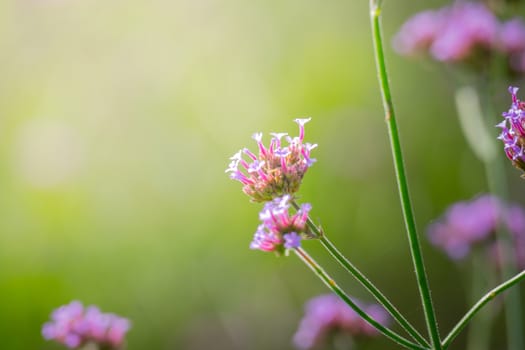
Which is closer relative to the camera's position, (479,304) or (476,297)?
(479,304)

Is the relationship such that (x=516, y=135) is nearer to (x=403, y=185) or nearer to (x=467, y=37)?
(x=403, y=185)

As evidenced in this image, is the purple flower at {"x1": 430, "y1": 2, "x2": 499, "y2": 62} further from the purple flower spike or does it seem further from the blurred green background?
the purple flower spike

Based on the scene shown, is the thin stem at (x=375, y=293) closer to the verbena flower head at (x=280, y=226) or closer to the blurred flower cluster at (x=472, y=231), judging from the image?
the verbena flower head at (x=280, y=226)

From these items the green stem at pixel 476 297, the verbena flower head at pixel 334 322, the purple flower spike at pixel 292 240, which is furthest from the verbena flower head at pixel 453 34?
the purple flower spike at pixel 292 240

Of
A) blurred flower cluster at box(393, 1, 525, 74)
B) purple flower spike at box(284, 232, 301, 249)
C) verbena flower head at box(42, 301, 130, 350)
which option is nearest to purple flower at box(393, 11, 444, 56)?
blurred flower cluster at box(393, 1, 525, 74)

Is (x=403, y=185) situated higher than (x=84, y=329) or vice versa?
(x=84, y=329)

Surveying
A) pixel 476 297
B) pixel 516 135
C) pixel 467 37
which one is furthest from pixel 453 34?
pixel 516 135

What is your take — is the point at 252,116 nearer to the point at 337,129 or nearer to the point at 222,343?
the point at 337,129

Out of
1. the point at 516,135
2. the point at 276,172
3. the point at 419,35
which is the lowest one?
the point at 516,135
